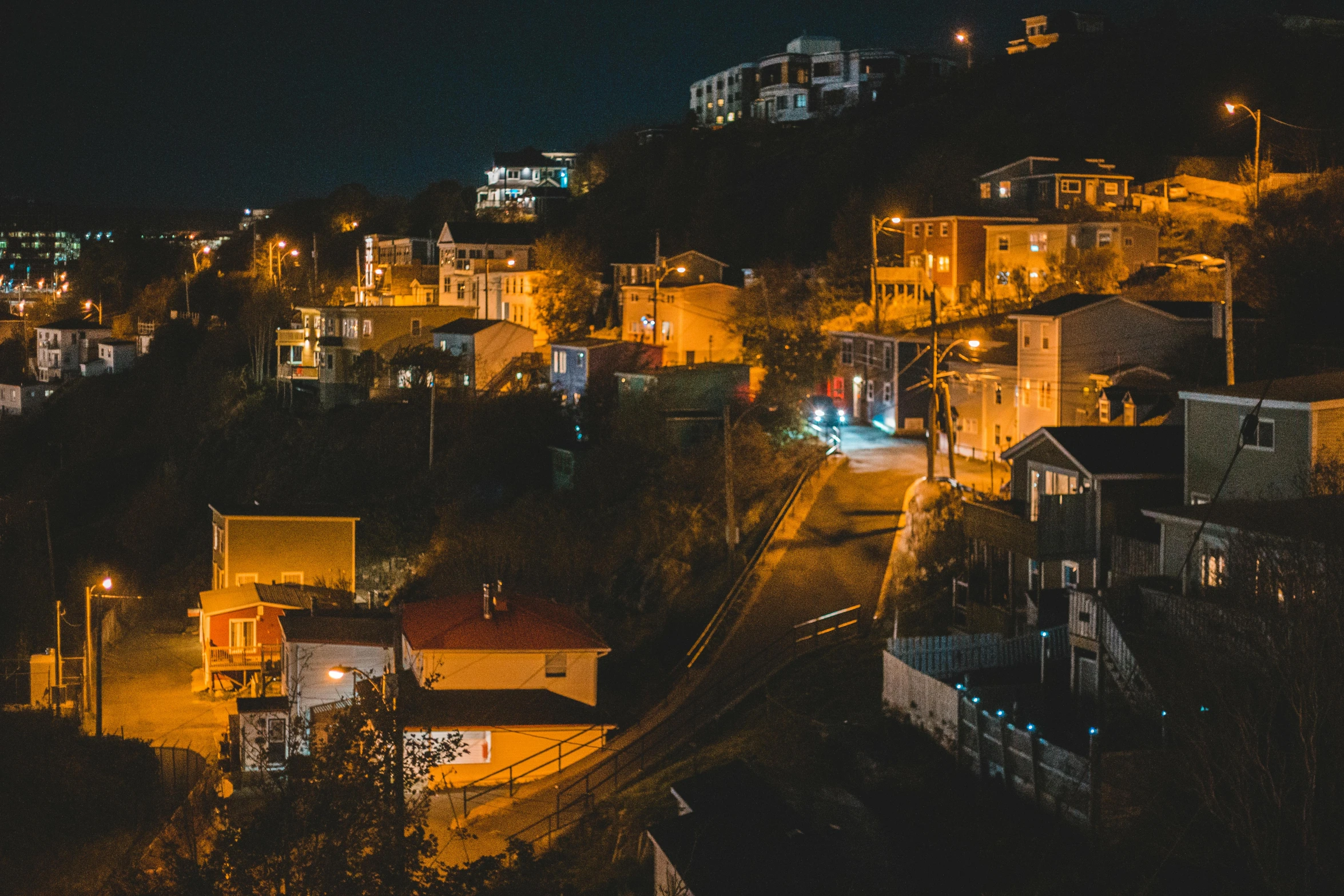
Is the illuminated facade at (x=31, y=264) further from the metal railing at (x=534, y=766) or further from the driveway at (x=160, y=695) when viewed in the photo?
the metal railing at (x=534, y=766)

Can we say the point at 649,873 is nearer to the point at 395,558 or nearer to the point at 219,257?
the point at 395,558

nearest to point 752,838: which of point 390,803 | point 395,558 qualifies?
point 390,803

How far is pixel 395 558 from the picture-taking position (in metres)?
37.5

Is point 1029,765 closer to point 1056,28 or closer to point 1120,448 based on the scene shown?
point 1120,448

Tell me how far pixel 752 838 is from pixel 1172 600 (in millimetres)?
6002

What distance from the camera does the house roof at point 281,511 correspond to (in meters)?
33.4

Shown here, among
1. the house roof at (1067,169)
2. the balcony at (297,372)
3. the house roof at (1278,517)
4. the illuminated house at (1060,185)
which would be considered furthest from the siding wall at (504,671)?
the balcony at (297,372)

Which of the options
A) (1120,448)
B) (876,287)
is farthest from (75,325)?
(1120,448)

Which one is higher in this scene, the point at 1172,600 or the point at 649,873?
the point at 1172,600

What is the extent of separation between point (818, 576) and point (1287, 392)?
32.3ft

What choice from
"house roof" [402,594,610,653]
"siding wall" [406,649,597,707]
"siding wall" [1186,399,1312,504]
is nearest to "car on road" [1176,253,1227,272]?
"siding wall" [1186,399,1312,504]

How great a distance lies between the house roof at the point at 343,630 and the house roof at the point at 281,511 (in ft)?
25.1

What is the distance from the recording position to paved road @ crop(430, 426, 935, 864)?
18.5 m

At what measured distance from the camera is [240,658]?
29.2 meters
